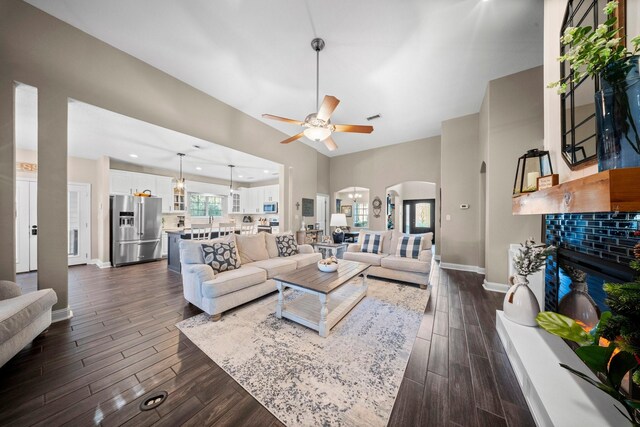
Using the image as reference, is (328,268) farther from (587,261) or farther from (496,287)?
(496,287)

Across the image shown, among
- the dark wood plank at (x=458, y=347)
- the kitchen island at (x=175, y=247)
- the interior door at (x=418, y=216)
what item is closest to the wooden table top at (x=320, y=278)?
the dark wood plank at (x=458, y=347)

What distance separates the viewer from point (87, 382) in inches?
61.2

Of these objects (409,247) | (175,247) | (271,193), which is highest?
(271,193)

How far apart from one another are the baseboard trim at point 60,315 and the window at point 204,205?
16.2 feet

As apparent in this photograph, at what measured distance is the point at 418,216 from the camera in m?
10.0

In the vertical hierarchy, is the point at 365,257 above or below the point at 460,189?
below

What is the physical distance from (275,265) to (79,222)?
18.3ft

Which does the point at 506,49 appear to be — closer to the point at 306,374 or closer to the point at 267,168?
the point at 306,374

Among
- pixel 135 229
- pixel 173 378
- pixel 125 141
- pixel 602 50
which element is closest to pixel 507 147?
pixel 602 50

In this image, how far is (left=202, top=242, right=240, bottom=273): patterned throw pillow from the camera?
9.21ft

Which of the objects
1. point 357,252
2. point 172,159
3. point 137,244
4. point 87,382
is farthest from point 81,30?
point 357,252

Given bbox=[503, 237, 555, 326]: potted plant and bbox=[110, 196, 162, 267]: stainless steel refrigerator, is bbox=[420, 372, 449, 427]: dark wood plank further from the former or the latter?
bbox=[110, 196, 162, 267]: stainless steel refrigerator

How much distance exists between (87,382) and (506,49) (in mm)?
5450

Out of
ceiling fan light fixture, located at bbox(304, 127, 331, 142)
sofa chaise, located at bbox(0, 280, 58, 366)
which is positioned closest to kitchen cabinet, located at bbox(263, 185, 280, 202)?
ceiling fan light fixture, located at bbox(304, 127, 331, 142)
